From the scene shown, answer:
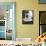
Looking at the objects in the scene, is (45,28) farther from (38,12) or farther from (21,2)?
(21,2)

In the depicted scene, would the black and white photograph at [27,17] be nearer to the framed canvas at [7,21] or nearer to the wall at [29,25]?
the wall at [29,25]

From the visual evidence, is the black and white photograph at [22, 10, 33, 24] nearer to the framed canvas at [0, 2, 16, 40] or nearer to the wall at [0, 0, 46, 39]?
the wall at [0, 0, 46, 39]

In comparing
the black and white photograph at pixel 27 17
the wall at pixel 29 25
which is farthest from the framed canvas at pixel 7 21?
the black and white photograph at pixel 27 17

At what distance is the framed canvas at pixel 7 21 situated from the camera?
5.41m

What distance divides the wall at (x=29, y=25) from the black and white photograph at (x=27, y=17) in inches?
4.4

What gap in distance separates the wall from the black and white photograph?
4.4 inches

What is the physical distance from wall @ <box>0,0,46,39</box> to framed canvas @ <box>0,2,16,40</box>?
19 cm

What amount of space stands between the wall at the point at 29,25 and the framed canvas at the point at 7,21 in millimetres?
190

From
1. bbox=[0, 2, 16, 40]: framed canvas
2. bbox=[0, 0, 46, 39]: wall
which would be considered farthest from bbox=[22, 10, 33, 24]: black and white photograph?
bbox=[0, 2, 16, 40]: framed canvas

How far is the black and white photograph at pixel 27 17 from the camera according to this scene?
537 cm

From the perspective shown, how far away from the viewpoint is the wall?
211 inches

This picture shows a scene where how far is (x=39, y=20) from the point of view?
5.36 m

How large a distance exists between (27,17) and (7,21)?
78 centimetres

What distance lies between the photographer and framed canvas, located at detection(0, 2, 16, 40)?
17.8 ft
